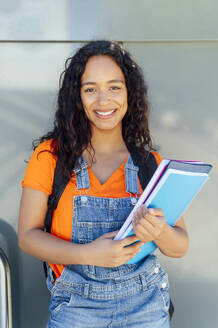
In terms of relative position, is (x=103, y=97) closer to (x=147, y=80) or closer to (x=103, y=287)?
(x=147, y=80)

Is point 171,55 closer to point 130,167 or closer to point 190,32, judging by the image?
A: point 190,32

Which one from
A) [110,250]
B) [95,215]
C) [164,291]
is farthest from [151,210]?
[164,291]

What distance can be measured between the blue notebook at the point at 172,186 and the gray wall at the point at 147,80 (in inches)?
28.9

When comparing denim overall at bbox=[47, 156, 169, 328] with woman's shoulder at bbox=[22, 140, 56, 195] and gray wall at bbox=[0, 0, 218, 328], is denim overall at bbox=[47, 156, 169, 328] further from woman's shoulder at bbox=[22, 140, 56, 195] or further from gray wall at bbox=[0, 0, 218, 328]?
gray wall at bbox=[0, 0, 218, 328]

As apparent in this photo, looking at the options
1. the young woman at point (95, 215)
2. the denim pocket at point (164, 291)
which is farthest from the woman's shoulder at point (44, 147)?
the denim pocket at point (164, 291)

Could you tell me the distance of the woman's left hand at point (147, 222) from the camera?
1.18m

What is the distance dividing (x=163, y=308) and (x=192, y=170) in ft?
1.81

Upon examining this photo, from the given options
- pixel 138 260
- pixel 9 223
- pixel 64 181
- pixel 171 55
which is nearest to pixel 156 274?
pixel 138 260

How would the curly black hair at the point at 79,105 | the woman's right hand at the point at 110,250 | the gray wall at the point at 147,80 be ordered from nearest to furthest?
the woman's right hand at the point at 110,250
the curly black hair at the point at 79,105
the gray wall at the point at 147,80

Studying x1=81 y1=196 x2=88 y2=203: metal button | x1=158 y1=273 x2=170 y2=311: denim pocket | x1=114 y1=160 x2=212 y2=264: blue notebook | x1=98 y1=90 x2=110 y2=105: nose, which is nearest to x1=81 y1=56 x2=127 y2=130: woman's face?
x1=98 y1=90 x2=110 y2=105: nose

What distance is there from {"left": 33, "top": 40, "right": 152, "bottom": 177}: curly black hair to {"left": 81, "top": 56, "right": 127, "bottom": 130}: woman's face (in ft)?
0.11

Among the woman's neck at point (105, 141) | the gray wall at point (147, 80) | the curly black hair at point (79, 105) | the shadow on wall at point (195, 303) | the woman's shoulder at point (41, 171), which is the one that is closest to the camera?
the woman's shoulder at point (41, 171)

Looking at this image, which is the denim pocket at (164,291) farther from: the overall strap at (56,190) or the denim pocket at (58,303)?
the overall strap at (56,190)

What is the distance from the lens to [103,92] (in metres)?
1.52
